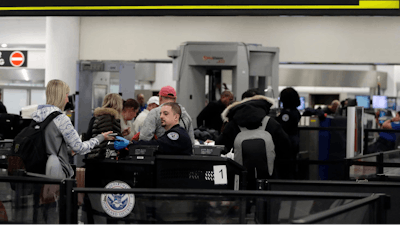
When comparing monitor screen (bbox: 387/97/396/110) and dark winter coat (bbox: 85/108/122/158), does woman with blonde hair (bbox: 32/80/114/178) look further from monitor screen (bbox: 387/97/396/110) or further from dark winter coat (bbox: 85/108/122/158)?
monitor screen (bbox: 387/97/396/110)

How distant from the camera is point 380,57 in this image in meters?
11.6

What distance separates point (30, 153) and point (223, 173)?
1.28 meters

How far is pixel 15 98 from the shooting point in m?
14.5

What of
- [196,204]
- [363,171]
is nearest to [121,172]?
[196,204]

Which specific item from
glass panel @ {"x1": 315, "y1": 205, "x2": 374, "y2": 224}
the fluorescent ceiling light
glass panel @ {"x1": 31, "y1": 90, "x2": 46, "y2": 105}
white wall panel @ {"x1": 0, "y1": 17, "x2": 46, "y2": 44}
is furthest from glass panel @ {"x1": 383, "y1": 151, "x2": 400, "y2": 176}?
glass panel @ {"x1": 31, "y1": 90, "x2": 46, "y2": 105}

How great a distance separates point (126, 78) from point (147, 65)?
273 centimetres

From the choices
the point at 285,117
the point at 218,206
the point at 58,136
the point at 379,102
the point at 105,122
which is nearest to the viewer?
the point at 218,206

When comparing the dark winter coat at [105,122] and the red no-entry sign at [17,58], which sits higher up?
the red no-entry sign at [17,58]

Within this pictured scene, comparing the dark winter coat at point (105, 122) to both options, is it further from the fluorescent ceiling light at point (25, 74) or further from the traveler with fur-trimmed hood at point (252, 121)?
the fluorescent ceiling light at point (25, 74)

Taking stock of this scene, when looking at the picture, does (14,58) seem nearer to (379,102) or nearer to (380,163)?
(380,163)

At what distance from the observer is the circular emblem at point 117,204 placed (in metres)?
2.28

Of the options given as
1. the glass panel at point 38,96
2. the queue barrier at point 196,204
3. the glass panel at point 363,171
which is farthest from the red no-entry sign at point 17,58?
the queue barrier at point 196,204
